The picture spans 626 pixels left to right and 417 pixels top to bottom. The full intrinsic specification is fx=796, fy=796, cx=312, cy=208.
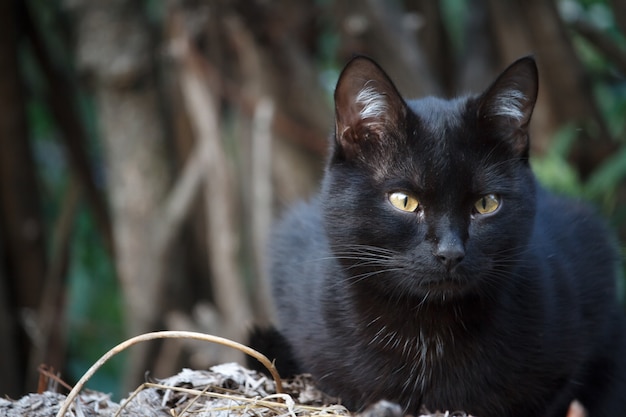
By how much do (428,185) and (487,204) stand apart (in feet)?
0.55

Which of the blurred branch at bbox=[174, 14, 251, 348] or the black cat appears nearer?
the black cat

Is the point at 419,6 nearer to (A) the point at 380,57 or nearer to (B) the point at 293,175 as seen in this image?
(A) the point at 380,57

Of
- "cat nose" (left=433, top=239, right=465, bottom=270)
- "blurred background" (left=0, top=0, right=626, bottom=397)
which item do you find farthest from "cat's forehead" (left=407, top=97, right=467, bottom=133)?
"blurred background" (left=0, top=0, right=626, bottom=397)

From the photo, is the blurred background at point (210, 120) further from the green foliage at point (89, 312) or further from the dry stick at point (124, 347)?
the dry stick at point (124, 347)

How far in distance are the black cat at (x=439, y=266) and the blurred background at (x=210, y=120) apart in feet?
4.48

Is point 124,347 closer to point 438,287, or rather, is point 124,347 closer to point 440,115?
point 438,287

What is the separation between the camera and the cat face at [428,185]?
1.73 metres

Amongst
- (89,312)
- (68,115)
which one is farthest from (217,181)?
(89,312)

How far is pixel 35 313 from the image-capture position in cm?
430

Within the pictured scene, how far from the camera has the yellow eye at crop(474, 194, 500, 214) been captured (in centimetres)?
179

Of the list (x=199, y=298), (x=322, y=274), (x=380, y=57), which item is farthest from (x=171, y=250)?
(x=322, y=274)

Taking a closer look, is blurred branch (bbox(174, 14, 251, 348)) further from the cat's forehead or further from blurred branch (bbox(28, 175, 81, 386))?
the cat's forehead

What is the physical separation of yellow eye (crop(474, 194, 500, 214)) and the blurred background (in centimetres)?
148

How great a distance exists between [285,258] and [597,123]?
205 cm
